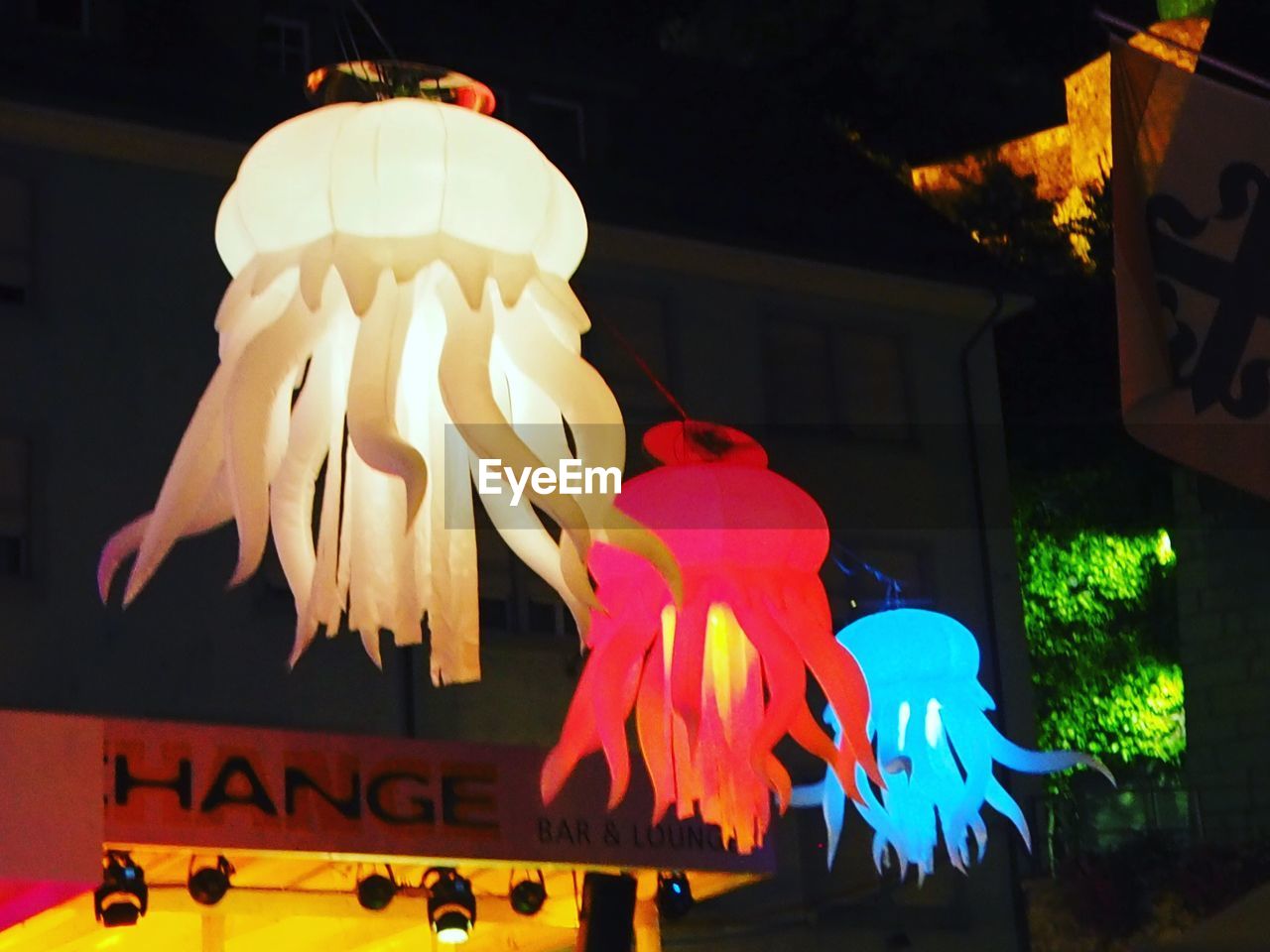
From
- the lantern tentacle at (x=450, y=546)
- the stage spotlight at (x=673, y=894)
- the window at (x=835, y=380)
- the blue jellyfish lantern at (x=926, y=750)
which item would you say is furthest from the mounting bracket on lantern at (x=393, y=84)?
the window at (x=835, y=380)

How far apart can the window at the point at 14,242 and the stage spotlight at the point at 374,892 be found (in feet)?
25.8

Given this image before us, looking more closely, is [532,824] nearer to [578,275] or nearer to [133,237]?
[133,237]

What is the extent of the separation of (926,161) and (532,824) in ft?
74.0

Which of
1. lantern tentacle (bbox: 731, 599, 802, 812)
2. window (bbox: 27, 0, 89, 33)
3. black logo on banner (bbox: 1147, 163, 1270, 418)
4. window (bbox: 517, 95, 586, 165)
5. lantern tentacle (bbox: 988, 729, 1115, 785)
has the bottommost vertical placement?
lantern tentacle (bbox: 731, 599, 802, 812)

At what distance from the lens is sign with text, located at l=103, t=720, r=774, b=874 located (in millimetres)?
10430

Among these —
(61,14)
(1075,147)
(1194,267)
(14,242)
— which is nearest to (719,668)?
(1194,267)

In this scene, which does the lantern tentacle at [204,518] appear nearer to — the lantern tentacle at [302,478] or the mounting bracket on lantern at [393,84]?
the lantern tentacle at [302,478]

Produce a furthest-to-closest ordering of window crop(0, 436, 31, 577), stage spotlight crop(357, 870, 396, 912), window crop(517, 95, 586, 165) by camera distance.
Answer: window crop(517, 95, 586, 165) < window crop(0, 436, 31, 577) < stage spotlight crop(357, 870, 396, 912)

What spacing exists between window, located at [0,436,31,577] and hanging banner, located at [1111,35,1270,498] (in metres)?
12.3

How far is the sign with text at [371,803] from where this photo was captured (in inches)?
411

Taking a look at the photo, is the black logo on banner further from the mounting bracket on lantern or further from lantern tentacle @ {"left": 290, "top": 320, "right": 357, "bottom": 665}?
lantern tentacle @ {"left": 290, "top": 320, "right": 357, "bottom": 665}

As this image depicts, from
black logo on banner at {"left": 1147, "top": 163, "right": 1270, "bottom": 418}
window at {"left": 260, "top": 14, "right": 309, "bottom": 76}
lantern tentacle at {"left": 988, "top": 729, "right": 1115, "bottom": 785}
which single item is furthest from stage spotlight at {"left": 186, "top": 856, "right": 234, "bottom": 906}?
window at {"left": 260, "top": 14, "right": 309, "bottom": 76}

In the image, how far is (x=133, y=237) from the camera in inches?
715

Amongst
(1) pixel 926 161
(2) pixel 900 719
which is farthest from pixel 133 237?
(1) pixel 926 161
